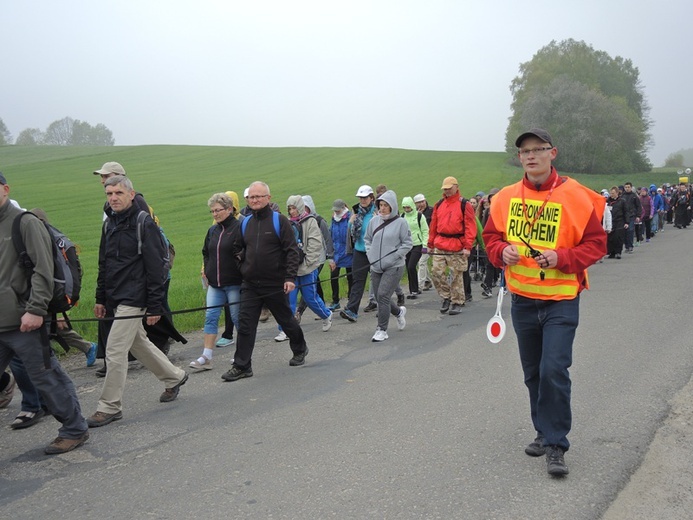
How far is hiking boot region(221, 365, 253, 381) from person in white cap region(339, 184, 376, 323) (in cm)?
322

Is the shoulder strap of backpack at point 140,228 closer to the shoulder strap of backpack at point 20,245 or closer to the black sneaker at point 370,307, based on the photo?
the shoulder strap of backpack at point 20,245

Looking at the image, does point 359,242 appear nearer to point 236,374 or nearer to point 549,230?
point 236,374

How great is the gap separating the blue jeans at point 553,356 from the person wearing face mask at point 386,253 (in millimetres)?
4185

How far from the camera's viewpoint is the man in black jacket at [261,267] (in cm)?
684

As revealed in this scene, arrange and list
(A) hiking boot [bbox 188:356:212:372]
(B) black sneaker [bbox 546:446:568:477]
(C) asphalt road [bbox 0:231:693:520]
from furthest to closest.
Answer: (A) hiking boot [bbox 188:356:212:372] < (B) black sneaker [bbox 546:446:568:477] < (C) asphalt road [bbox 0:231:693:520]

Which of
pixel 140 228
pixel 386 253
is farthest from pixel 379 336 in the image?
pixel 140 228

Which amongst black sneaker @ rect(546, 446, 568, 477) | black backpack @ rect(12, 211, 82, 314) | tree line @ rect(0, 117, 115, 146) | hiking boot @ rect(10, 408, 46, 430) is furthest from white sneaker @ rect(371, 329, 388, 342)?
tree line @ rect(0, 117, 115, 146)

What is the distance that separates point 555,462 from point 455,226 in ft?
21.2

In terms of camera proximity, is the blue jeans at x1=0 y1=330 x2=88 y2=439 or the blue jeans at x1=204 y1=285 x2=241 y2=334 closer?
the blue jeans at x1=0 y1=330 x2=88 y2=439

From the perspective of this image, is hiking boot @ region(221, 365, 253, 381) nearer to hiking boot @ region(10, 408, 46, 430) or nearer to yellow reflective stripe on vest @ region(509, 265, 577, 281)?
hiking boot @ region(10, 408, 46, 430)

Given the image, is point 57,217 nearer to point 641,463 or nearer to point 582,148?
point 641,463

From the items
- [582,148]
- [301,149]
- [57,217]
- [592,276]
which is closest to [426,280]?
[592,276]

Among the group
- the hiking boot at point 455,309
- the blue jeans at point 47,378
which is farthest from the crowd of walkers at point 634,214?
the blue jeans at point 47,378

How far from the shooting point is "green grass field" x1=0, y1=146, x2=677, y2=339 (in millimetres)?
22413
